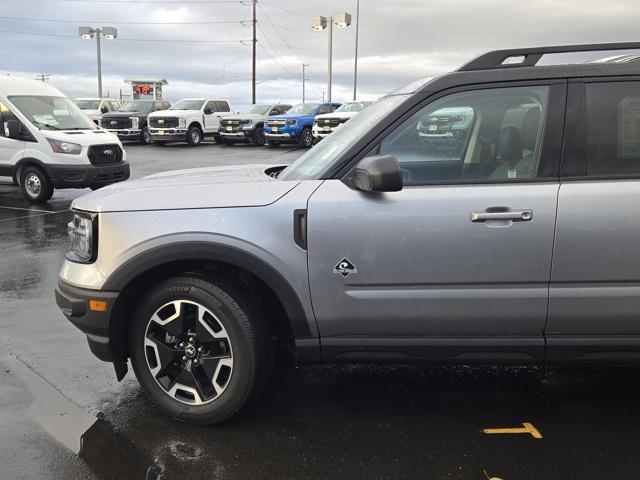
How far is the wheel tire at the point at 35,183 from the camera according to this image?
11.0 meters

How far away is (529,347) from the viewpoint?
300cm

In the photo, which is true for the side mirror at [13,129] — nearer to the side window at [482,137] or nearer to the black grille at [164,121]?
the side window at [482,137]

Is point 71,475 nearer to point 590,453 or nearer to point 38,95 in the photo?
point 590,453

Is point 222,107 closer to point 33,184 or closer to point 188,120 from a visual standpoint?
point 188,120

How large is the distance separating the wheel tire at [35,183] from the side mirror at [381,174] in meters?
9.65

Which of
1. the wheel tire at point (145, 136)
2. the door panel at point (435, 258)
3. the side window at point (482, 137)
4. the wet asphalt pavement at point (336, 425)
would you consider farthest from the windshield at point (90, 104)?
the door panel at point (435, 258)

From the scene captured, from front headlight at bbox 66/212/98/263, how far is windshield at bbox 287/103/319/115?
76.2 feet

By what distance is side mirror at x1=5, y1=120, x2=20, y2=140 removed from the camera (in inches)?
422

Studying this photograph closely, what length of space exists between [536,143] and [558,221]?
1.46 ft

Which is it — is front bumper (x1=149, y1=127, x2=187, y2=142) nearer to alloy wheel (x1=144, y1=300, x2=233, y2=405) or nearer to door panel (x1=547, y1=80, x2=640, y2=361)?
alloy wheel (x1=144, y1=300, x2=233, y2=405)

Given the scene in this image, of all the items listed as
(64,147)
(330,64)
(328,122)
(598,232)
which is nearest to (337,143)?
(598,232)

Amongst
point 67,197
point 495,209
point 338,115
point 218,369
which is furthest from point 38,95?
point 338,115

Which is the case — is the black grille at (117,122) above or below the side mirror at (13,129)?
above

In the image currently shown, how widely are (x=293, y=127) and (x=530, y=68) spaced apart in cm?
2253
